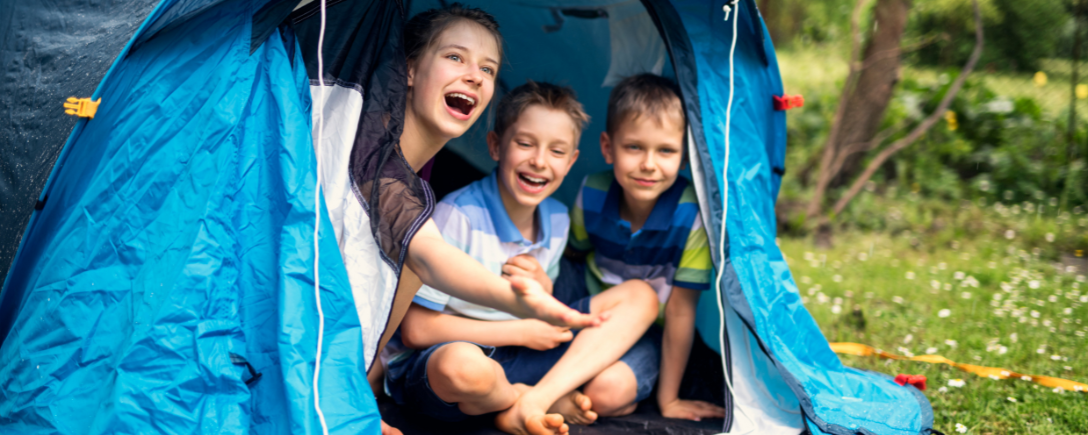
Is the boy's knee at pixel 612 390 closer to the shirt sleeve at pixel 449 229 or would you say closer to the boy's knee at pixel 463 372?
the boy's knee at pixel 463 372

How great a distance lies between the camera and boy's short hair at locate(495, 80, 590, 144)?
7.14 ft

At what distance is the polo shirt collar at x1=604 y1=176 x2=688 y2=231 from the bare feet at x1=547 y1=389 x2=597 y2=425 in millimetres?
532

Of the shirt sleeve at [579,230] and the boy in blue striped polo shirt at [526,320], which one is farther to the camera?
the shirt sleeve at [579,230]

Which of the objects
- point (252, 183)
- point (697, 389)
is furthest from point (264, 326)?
point (697, 389)

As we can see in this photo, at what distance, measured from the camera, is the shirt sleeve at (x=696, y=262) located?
6.90 feet

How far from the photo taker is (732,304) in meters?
1.91

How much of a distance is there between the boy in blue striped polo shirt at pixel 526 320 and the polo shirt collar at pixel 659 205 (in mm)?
161

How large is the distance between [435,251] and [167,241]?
0.52 m

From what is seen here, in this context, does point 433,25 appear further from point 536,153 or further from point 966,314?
point 966,314

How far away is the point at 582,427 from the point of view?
2045 millimetres

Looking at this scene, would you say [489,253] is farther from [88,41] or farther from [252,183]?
[88,41]

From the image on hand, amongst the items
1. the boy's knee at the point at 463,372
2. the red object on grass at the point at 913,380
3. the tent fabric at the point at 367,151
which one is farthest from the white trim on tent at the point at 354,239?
the red object on grass at the point at 913,380

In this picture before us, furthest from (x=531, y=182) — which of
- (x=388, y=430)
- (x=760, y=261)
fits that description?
(x=388, y=430)

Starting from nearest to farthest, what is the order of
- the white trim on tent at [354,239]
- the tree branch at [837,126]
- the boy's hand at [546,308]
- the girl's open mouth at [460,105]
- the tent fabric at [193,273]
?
the boy's hand at [546,308], the tent fabric at [193,273], the white trim on tent at [354,239], the girl's open mouth at [460,105], the tree branch at [837,126]
